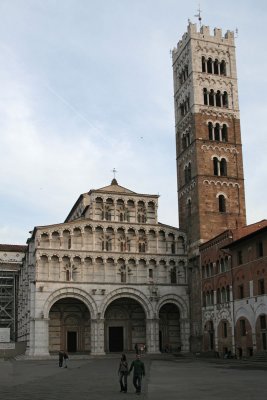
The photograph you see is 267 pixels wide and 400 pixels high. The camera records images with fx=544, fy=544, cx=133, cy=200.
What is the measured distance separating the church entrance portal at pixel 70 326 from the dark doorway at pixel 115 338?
2.41 metres

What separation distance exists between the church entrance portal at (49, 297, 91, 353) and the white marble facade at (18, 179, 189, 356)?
10cm

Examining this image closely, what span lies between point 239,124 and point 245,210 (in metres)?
10.1

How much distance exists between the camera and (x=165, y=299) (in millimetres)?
58031

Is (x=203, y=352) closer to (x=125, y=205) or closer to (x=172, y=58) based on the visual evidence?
(x=125, y=205)

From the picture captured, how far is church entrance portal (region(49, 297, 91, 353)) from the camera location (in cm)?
5788

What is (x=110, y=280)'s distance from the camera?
5691 centimetres

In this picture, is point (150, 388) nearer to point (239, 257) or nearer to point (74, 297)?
point (239, 257)

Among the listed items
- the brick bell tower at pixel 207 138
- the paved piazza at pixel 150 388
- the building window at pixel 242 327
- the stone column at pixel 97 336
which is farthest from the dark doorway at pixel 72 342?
the paved piazza at pixel 150 388

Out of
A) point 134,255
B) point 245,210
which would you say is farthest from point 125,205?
point 245,210

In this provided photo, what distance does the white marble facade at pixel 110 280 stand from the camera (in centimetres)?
5503

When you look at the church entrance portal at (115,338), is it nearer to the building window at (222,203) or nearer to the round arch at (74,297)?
the round arch at (74,297)

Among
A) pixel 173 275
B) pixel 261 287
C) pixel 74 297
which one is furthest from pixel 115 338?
pixel 261 287

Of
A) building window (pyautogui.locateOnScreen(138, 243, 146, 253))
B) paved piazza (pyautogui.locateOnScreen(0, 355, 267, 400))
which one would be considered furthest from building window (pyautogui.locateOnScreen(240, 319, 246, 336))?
paved piazza (pyautogui.locateOnScreen(0, 355, 267, 400))

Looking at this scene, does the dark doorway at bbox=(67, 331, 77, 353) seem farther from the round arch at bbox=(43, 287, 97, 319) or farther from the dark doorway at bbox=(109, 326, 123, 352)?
the round arch at bbox=(43, 287, 97, 319)
